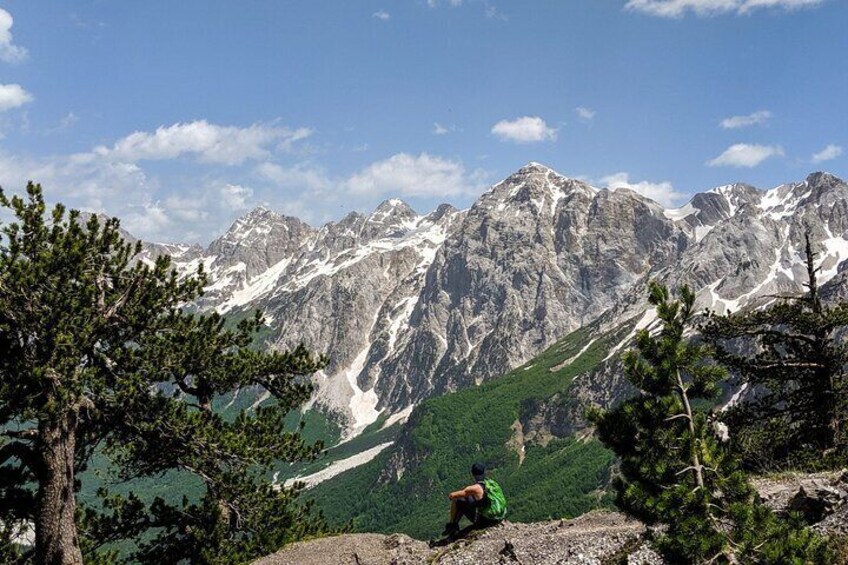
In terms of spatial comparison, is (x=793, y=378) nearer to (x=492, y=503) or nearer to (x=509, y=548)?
(x=492, y=503)

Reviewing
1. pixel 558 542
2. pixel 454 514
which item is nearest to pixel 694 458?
pixel 558 542

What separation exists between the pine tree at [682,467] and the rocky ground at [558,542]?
304 cm

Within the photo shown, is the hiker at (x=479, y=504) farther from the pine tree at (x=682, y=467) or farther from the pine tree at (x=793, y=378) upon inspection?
the pine tree at (x=793, y=378)

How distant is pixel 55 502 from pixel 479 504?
15.6 meters

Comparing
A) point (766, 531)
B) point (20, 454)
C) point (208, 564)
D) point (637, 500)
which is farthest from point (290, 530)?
point (766, 531)

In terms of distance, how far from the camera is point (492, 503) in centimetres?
2472

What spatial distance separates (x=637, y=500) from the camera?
18234 mm

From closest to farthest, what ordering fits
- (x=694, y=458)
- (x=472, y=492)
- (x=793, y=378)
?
(x=694, y=458), (x=472, y=492), (x=793, y=378)

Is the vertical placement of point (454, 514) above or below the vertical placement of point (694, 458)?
below

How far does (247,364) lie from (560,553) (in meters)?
16.4

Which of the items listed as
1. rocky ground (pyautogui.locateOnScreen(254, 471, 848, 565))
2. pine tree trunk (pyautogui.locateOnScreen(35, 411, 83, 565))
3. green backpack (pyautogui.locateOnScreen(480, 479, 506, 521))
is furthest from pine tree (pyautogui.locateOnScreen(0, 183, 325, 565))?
green backpack (pyautogui.locateOnScreen(480, 479, 506, 521))

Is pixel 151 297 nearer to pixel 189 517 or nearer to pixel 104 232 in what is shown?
pixel 104 232

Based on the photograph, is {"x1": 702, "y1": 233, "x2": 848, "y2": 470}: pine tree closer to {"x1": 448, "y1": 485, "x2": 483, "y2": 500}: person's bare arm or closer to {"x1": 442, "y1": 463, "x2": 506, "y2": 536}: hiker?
{"x1": 442, "y1": 463, "x2": 506, "y2": 536}: hiker

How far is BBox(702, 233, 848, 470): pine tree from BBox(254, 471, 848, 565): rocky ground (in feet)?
28.1
